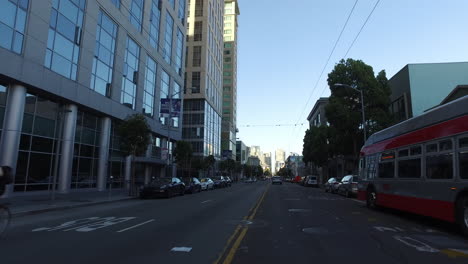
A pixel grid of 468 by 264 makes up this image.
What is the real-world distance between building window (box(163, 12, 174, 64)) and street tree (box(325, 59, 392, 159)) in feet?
66.4

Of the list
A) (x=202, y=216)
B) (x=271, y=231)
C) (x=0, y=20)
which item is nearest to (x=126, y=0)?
(x=0, y=20)

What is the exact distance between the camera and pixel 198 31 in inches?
2677

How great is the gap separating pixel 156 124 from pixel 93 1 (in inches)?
615

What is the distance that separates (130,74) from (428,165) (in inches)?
1095

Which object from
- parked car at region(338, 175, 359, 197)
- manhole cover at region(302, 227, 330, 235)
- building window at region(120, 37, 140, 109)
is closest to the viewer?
manhole cover at region(302, 227, 330, 235)

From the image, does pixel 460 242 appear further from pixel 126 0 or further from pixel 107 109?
pixel 126 0

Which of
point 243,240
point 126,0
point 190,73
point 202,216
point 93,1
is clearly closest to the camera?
point 243,240

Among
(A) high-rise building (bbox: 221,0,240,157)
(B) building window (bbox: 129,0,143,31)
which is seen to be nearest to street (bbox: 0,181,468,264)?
(B) building window (bbox: 129,0,143,31)

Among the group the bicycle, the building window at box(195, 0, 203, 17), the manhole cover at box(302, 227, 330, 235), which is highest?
the building window at box(195, 0, 203, 17)

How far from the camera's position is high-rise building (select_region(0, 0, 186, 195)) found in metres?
18.6

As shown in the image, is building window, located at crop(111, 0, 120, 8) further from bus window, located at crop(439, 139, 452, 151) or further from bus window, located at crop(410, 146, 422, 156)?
bus window, located at crop(439, 139, 452, 151)

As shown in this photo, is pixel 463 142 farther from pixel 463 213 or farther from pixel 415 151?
pixel 415 151

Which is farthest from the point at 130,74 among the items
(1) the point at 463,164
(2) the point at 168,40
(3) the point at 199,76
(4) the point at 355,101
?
(3) the point at 199,76

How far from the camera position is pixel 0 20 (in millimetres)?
17391
